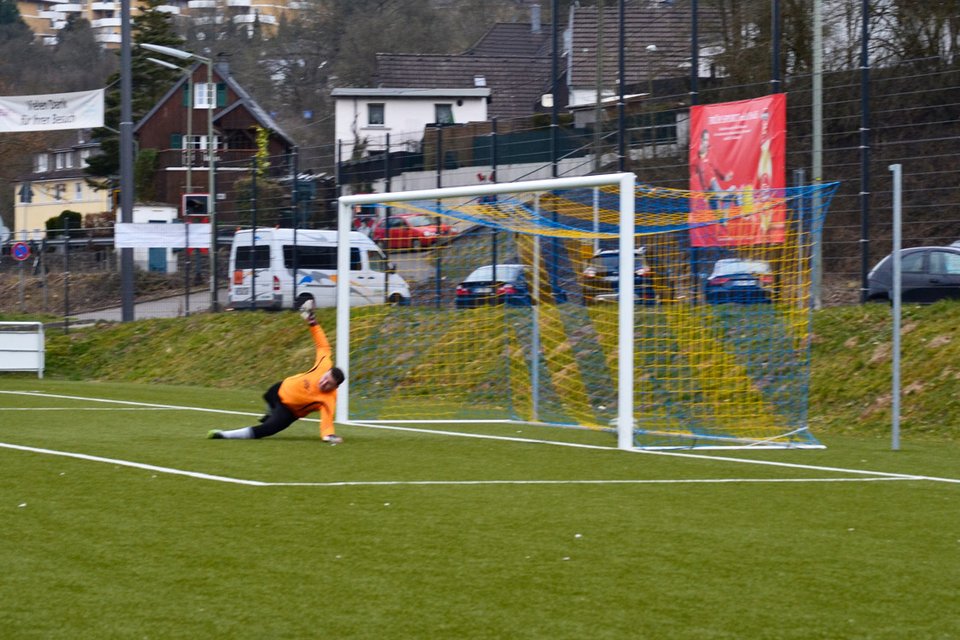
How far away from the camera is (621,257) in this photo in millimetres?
12203

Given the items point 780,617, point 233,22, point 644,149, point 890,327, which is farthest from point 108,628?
point 233,22

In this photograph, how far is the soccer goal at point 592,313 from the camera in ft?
44.5

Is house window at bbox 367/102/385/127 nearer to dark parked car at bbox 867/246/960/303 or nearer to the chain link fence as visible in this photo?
the chain link fence

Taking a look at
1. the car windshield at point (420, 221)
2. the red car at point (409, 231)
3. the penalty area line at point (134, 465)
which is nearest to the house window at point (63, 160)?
the red car at point (409, 231)

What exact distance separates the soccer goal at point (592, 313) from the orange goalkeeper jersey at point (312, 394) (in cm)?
221

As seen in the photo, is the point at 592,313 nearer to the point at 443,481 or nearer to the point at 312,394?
the point at 312,394

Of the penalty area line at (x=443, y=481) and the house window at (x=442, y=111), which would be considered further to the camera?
the house window at (x=442, y=111)

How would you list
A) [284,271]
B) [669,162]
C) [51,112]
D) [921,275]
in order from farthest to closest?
[51,112]
[284,271]
[669,162]
[921,275]

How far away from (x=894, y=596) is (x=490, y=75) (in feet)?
223

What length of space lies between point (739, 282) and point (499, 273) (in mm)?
3435

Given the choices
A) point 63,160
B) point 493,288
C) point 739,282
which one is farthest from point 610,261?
point 63,160

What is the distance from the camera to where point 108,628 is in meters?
5.42

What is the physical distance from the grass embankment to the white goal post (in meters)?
3.38

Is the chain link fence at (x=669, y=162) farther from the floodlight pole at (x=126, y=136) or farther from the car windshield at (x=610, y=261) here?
the car windshield at (x=610, y=261)
